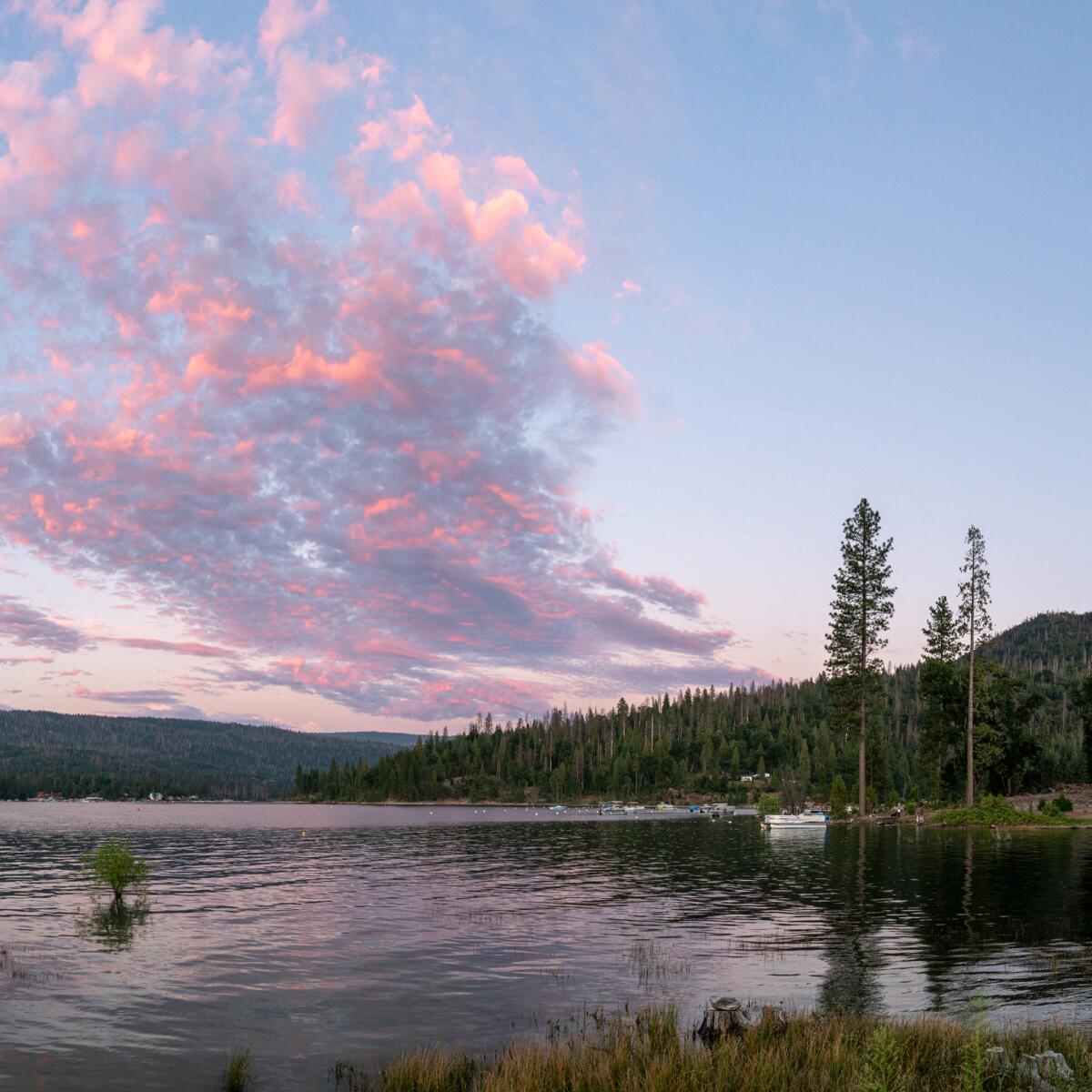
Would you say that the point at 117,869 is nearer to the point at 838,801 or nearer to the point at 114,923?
the point at 114,923

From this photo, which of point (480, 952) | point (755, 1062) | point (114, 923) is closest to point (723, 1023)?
point (755, 1062)

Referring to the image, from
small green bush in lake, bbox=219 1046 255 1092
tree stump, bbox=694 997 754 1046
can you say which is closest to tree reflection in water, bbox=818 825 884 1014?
tree stump, bbox=694 997 754 1046

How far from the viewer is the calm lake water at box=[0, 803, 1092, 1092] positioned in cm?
2417

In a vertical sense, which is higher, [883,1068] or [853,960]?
[883,1068]

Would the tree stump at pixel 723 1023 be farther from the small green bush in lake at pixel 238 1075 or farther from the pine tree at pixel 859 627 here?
the pine tree at pixel 859 627

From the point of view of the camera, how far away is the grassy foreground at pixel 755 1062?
16062 millimetres

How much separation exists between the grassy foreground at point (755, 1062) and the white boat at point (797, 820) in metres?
115

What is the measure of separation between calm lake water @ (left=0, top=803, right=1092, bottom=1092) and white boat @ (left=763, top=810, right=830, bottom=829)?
190ft

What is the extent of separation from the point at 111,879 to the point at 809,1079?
4777 cm

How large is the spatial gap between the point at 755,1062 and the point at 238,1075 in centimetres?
1150

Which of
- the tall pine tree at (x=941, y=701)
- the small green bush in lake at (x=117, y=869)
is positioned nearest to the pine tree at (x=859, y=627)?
the tall pine tree at (x=941, y=701)

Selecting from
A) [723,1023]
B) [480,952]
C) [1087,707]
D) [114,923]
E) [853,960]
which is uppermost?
[1087,707]

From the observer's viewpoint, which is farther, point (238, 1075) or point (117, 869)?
point (117, 869)

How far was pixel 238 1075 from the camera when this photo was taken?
67.1ft
